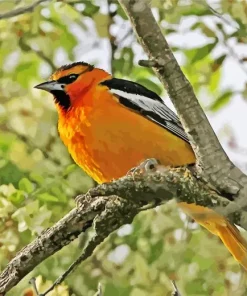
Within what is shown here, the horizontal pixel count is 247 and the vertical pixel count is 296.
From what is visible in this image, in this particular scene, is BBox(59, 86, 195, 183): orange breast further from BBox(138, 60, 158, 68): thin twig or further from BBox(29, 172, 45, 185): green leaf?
BBox(138, 60, 158, 68): thin twig

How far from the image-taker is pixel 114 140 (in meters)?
2.29

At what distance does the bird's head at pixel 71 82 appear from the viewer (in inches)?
99.2

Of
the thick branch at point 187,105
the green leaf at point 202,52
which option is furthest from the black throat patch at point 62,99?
the thick branch at point 187,105

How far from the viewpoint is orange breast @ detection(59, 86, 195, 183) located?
2.29 metres

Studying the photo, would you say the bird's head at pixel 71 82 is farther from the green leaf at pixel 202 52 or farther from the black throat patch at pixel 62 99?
the green leaf at pixel 202 52

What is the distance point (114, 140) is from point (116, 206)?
0.44 m

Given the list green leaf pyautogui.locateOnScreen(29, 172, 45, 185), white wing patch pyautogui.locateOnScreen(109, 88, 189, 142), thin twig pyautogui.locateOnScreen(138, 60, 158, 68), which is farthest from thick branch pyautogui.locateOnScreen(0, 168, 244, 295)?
green leaf pyautogui.locateOnScreen(29, 172, 45, 185)

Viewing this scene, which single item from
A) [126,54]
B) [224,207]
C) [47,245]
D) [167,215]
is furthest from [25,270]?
[126,54]

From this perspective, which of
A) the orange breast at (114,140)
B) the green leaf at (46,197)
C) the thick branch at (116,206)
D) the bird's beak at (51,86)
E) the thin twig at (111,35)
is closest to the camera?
the thick branch at (116,206)

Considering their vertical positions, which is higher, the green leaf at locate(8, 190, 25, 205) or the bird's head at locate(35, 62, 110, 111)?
the bird's head at locate(35, 62, 110, 111)

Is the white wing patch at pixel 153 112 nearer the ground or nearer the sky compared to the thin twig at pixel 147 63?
nearer the ground

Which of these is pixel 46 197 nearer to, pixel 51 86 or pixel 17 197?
pixel 17 197

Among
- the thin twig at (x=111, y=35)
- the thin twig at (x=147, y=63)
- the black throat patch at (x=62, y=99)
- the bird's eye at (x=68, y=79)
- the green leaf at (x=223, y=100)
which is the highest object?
the thin twig at (x=111, y=35)

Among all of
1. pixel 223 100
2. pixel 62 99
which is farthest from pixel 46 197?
pixel 223 100
